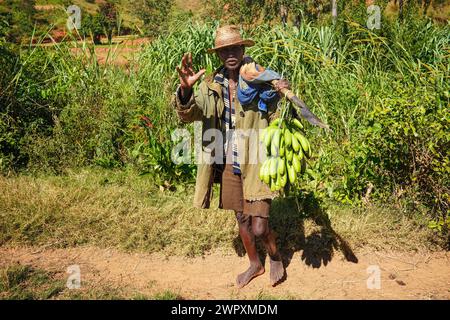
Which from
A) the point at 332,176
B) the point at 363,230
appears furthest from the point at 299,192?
the point at 363,230

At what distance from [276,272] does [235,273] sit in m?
0.36

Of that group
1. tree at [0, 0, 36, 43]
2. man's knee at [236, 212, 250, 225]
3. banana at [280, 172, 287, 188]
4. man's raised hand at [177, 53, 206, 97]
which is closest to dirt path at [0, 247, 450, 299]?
man's knee at [236, 212, 250, 225]

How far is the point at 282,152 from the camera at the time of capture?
2832 mm

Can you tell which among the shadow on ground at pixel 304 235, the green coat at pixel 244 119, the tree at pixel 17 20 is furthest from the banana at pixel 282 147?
the tree at pixel 17 20

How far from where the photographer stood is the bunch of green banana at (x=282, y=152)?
2.81m

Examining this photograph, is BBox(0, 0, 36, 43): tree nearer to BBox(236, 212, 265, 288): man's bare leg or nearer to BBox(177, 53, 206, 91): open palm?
BBox(177, 53, 206, 91): open palm

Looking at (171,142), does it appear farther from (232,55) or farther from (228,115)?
(232,55)

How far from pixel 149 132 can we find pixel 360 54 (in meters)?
2.66

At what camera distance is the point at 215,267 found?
367 cm

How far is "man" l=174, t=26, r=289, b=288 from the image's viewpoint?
9.48 feet

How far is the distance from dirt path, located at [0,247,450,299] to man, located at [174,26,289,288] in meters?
0.39

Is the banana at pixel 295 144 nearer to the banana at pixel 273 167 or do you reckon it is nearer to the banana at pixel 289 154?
the banana at pixel 289 154

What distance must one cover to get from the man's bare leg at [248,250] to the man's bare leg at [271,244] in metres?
0.10
